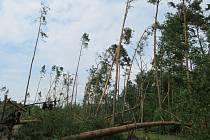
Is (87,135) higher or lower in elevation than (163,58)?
lower

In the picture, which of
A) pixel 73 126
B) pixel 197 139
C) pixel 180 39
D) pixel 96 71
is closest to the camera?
pixel 197 139

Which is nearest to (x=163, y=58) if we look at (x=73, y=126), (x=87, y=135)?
(x=73, y=126)

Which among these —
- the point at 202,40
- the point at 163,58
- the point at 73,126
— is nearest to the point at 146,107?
the point at 163,58

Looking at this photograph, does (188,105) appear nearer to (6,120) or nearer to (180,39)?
(6,120)

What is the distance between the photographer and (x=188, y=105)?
50.2 feet

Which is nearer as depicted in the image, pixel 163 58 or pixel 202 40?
pixel 202 40

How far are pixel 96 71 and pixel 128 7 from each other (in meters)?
24.3

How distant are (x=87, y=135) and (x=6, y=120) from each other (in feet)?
10.4

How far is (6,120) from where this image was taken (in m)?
13.7

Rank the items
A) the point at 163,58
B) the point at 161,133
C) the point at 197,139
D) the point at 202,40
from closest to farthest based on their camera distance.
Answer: the point at 197,139
the point at 161,133
the point at 202,40
the point at 163,58

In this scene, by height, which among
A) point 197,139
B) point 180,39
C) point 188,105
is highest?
point 180,39

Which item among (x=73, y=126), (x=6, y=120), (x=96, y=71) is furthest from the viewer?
(x=96, y=71)

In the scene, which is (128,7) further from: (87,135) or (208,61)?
(87,135)

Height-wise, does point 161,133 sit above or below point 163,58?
below
